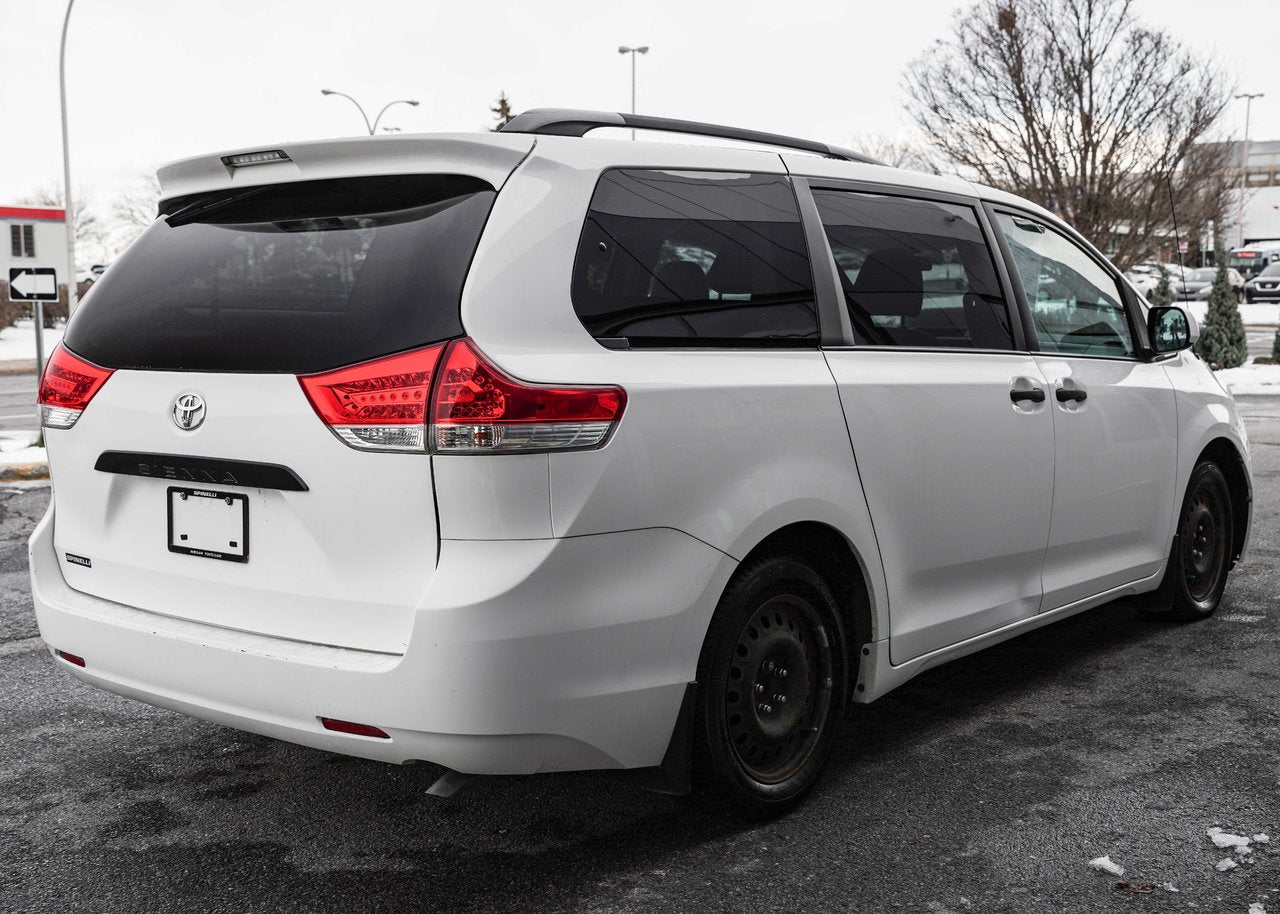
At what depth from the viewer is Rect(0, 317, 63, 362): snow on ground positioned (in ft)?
125

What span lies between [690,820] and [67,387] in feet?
6.37

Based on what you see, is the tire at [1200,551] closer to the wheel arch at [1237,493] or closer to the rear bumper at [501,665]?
the wheel arch at [1237,493]

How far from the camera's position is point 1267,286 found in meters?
47.5

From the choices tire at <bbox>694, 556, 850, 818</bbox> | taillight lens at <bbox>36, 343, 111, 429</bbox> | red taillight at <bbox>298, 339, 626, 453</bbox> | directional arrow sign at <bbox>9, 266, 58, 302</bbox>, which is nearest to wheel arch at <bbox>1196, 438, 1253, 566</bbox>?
tire at <bbox>694, 556, 850, 818</bbox>

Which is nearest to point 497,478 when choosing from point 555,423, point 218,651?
point 555,423

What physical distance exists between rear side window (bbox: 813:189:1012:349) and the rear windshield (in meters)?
1.21

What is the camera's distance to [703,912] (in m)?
2.94

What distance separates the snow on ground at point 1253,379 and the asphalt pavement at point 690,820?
15874 mm

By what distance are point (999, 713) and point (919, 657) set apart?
2.32ft

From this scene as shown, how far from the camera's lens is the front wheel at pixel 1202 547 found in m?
5.28

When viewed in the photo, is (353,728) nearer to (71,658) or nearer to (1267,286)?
(71,658)

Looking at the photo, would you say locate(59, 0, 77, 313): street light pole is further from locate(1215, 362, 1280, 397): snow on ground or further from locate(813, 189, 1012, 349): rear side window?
locate(813, 189, 1012, 349): rear side window

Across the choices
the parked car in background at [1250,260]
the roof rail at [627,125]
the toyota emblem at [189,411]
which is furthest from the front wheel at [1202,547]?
the parked car in background at [1250,260]

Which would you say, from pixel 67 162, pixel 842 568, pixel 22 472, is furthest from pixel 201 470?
pixel 67 162
